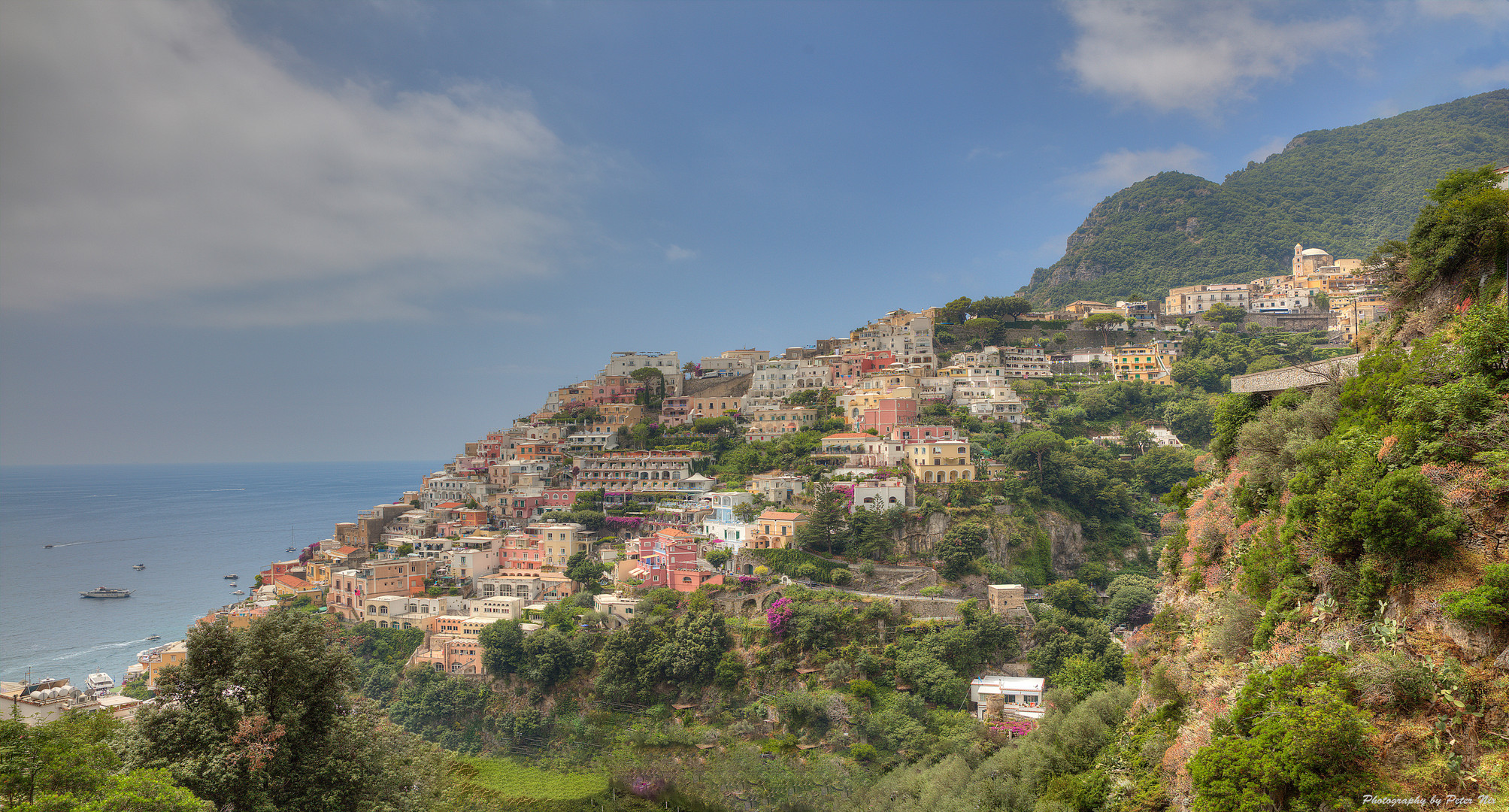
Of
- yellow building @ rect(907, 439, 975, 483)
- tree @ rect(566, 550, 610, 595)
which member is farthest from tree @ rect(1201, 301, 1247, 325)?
tree @ rect(566, 550, 610, 595)

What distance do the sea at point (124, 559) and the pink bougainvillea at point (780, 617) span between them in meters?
25.2

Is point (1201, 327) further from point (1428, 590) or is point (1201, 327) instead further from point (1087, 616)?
point (1428, 590)

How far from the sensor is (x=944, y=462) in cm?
3700

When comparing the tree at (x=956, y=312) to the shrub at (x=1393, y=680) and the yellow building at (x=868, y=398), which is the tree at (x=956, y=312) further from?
the shrub at (x=1393, y=680)

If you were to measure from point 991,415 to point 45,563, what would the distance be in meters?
86.9

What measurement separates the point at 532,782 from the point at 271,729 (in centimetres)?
1828

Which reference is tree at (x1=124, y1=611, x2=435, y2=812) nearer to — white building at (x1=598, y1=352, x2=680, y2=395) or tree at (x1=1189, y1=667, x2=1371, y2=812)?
tree at (x1=1189, y1=667, x2=1371, y2=812)

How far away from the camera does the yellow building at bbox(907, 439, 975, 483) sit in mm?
36812

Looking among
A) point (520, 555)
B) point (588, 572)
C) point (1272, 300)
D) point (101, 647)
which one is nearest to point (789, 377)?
point (588, 572)

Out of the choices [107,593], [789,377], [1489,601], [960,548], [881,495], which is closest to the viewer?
[1489,601]

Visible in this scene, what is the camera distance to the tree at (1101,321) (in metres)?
57.5

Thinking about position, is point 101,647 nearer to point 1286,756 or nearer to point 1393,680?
point 1286,756

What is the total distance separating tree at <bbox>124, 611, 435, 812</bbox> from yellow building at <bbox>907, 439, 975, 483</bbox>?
27389mm

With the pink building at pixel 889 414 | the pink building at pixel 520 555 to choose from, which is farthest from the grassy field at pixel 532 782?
the pink building at pixel 889 414
